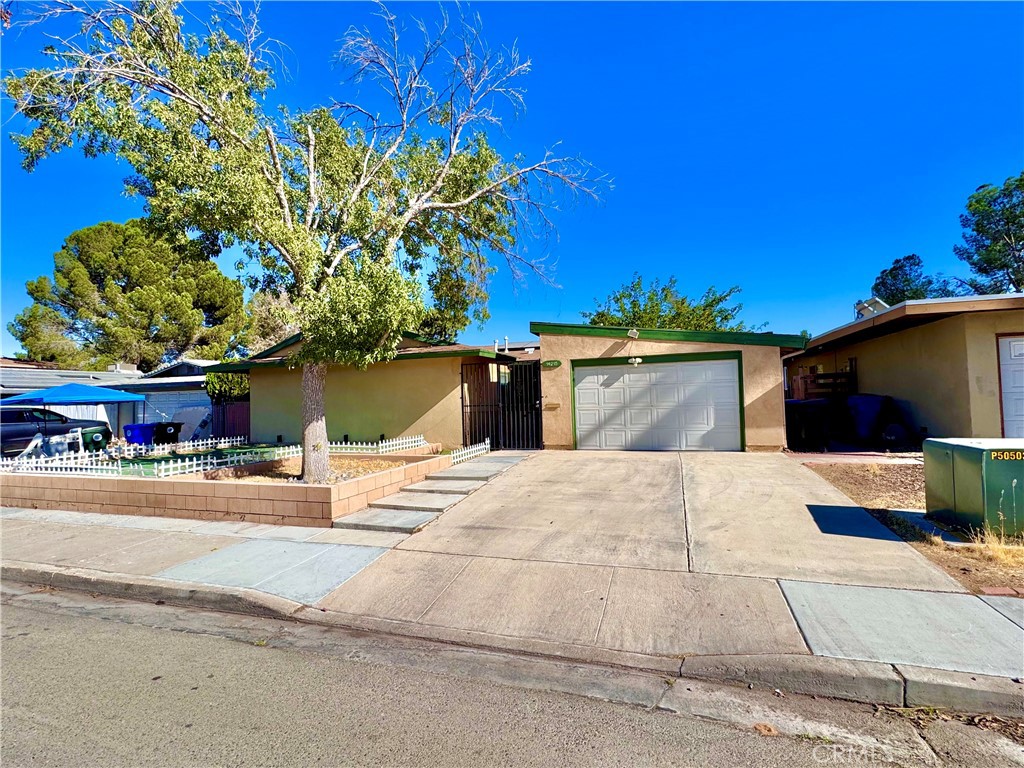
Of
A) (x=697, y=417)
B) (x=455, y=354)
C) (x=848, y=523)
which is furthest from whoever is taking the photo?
(x=455, y=354)

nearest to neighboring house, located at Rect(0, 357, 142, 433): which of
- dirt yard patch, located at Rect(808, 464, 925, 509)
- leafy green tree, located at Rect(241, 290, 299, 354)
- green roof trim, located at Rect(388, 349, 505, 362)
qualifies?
leafy green tree, located at Rect(241, 290, 299, 354)

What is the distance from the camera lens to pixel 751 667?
3457 mm

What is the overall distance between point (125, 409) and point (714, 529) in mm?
23480

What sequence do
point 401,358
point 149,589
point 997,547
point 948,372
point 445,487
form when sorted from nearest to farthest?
1. point 997,547
2. point 149,589
3. point 445,487
4. point 948,372
5. point 401,358

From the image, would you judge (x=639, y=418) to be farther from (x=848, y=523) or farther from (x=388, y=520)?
(x=388, y=520)

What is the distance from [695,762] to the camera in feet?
8.62

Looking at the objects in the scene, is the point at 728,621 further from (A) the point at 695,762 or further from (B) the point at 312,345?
(B) the point at 312,345

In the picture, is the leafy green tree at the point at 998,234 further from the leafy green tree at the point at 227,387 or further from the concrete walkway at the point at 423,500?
the leafy green tree at the point at 227,387

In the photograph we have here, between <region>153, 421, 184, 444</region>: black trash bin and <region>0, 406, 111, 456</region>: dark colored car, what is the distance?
1.37 meters

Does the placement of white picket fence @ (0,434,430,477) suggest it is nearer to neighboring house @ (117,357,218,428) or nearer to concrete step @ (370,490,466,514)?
concrete step @ (370,490,466,514)

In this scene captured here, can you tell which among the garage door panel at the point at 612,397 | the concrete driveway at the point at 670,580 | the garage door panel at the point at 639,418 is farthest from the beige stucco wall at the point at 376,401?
the concrete driveway at the point at 670,580

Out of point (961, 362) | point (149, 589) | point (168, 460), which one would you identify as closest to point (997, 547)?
point (961, 362)

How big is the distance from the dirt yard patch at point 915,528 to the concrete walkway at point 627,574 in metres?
0.24

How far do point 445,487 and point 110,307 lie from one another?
25193 millimetres
